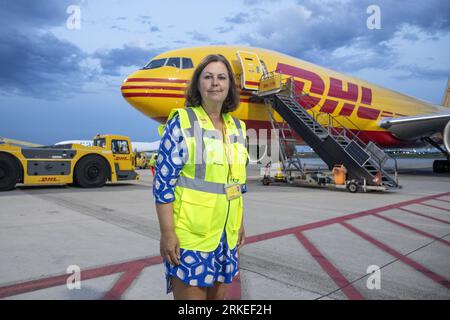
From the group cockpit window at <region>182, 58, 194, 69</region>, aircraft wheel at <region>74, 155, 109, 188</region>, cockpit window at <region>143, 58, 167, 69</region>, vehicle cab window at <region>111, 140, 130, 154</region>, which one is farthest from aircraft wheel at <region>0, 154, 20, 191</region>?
cockpit window at <region>182, 58, 194, 69</region>

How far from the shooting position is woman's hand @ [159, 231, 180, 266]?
1614 millimetres

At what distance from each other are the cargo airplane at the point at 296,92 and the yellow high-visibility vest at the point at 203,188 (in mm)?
9295

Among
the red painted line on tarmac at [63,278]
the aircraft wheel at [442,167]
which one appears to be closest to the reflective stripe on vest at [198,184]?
the red painted line on tarmac at [63,278]

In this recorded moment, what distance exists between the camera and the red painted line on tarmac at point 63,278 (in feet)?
8.85

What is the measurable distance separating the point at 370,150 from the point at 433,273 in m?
7.92

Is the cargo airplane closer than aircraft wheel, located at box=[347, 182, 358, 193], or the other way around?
aircraft wheel, located at box=[347, 182, 358, 193]

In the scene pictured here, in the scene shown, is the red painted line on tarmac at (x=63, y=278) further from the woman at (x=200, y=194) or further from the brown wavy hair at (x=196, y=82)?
the brown wavy hair at (x=196, y=82)

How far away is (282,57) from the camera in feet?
42.8

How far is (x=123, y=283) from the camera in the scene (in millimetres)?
2850

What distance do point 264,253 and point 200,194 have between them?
2.40m

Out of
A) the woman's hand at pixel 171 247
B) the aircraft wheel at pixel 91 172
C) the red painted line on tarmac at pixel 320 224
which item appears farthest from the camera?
the aircraft wheel at pixel 91 172

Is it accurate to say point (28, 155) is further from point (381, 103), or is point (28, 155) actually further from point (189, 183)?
point (381, 103)

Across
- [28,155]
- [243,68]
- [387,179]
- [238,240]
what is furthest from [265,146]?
[238,240]

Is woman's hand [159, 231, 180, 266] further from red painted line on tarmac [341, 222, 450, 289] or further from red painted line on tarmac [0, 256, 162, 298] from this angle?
red painted line on tarmac [341, 222, 450, 289]
